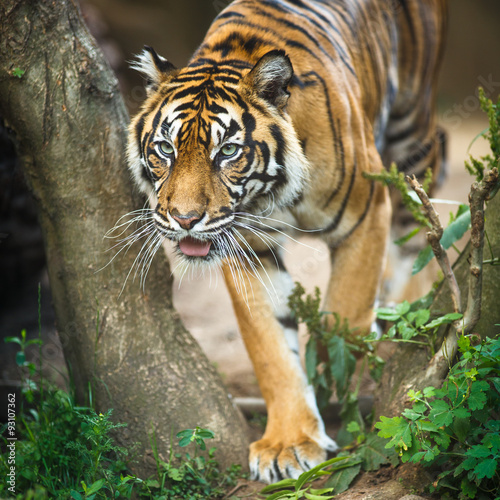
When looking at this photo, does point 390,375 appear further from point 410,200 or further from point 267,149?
point 267,149

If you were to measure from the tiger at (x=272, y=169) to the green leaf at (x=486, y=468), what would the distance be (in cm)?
95

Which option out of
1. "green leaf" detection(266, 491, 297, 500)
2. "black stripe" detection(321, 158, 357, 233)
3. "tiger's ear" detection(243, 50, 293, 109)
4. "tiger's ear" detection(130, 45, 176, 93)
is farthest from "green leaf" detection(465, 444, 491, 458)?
"tiger's ear" detection(130, 45, 176, 93)

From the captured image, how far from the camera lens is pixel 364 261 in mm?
2812

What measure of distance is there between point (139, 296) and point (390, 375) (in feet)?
3.50

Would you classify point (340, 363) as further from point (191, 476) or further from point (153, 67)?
point (153, 67)

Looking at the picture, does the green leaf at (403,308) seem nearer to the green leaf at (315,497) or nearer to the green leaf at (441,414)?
the green leaf at (441,414)

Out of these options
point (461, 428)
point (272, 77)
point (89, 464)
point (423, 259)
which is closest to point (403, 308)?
point (423, 259)

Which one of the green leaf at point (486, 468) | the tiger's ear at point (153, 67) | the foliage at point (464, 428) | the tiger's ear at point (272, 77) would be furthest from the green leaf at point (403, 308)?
the tiger's ear at point (153, 67)

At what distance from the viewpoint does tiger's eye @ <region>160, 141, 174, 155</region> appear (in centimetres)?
228

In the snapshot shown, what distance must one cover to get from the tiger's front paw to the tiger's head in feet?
2.80

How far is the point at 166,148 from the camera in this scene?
7.54 ft

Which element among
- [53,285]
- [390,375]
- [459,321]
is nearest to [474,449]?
[459,321]

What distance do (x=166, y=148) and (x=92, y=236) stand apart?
472 mm

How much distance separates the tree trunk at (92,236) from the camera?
226 centimetres
